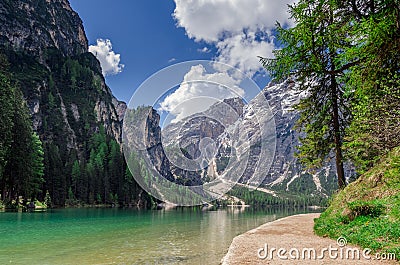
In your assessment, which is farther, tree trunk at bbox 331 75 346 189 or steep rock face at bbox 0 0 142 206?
steep rock face at bbox 0 0 142 206

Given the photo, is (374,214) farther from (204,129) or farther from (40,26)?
(40,26)

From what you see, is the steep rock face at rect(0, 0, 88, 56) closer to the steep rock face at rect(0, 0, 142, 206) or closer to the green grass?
the steep rock face at rect(0, 0, 142, 206)

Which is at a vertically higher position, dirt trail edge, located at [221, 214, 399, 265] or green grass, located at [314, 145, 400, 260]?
green grass, located at [314, 145, 400, 260]

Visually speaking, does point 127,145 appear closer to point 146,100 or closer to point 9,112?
point 146,100

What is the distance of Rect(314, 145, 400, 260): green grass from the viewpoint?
8383 mm

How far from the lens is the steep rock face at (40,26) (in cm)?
12250

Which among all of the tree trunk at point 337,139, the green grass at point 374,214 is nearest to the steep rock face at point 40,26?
the tree trunk at point 337,139

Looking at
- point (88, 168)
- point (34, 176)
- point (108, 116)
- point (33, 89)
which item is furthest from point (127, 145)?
point (108, 116)

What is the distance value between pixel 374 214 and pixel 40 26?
154m

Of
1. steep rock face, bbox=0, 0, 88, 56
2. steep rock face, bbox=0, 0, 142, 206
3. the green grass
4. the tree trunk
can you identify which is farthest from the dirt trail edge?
steep rock face, bbox=0, 0, 88, 56

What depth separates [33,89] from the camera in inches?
4208

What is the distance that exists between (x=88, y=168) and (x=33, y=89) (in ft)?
134

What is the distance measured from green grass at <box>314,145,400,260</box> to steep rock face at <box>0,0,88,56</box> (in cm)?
13760

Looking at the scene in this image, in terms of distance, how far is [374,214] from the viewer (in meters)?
11.0
